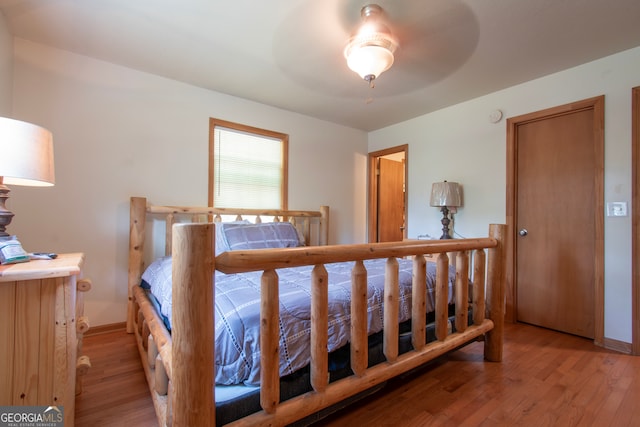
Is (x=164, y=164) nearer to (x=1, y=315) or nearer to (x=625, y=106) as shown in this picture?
(x=1, y=315)

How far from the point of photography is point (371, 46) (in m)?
1.74

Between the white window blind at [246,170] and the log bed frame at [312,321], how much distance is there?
1.37 m

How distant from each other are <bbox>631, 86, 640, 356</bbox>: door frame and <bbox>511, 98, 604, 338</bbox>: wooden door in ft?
0.57

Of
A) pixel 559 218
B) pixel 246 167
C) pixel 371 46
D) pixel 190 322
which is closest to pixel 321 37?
pixel 371 46

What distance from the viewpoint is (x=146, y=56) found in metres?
2.27

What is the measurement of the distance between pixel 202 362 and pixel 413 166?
333cm

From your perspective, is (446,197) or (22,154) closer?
(22,154)

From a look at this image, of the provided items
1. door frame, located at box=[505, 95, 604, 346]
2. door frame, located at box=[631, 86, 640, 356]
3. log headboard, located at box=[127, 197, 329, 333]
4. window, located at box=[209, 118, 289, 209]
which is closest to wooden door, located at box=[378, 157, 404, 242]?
log headboard, located at box=[127, 197, 329, 333]

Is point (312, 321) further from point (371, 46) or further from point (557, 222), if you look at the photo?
point (557, 222)

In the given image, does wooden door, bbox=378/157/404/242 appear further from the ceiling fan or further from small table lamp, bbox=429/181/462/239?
the ceiling fan

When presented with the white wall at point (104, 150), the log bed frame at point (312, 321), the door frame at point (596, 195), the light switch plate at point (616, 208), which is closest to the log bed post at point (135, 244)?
the white wall at point (104, 150)

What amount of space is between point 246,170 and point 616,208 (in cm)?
328

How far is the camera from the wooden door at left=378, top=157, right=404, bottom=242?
14.0ft

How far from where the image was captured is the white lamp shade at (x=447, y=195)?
2.96 m
